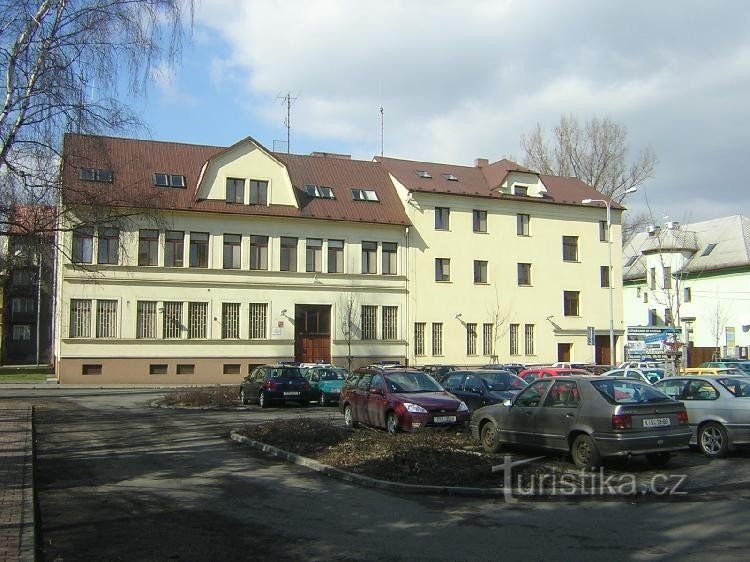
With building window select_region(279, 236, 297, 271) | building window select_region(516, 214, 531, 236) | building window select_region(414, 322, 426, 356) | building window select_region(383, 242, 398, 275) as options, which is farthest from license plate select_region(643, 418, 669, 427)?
building window select_region(516, 214, 531, 236)

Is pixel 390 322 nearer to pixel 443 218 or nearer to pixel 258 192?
pixel 443 218

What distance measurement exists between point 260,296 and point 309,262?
3568 mm

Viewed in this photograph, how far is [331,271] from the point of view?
142ft

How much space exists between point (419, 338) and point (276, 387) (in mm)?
19902

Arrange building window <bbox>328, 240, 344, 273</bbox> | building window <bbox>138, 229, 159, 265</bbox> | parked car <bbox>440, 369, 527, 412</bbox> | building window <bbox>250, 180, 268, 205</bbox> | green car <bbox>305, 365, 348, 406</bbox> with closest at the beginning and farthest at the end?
parked car <bbox>440, 369, 527, 412</bbox> < green car <bbox>305, 365, 348, 406</bbox> < building window <bbox>138, 229, 159, 265</bbox> < building window <bbox>250, 180, 268, 205</bbox> < building window <bbox>328, 240, 344, 273</bbox>

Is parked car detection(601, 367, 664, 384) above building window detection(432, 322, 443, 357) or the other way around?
the other way around

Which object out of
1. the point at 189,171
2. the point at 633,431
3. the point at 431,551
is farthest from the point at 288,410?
the point at 189,171

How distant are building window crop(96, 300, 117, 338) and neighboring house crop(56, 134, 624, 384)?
72 mm

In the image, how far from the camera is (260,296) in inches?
1634

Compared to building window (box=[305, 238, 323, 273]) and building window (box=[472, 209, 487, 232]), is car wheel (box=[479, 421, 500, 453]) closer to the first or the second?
building window (box=[305, 238, 323, 273])

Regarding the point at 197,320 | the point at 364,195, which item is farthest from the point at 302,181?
the point at 197,320

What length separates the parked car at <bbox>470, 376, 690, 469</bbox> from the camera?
1109 cm

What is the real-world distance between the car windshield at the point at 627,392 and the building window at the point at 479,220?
35.1 meters

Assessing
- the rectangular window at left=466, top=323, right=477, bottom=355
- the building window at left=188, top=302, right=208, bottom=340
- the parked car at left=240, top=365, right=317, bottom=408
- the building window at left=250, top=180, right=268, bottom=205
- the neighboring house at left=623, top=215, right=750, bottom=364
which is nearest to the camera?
the parked car at left=240, top=365, right=317, bottom=408
